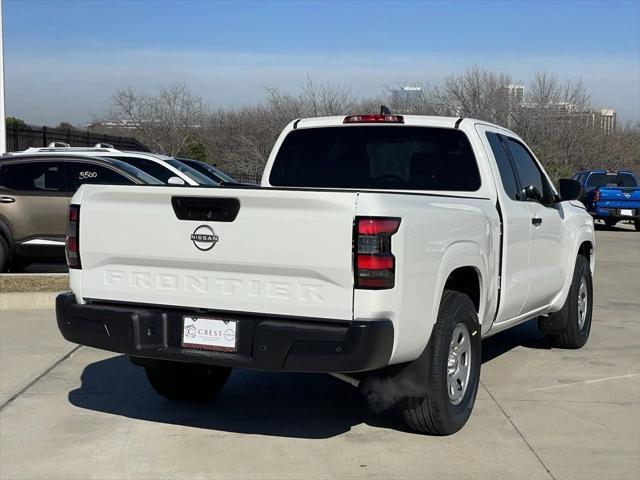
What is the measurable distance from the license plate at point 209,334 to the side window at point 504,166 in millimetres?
2592

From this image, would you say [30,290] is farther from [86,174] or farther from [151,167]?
[151,167]

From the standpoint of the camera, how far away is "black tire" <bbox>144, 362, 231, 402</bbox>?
19.5ft

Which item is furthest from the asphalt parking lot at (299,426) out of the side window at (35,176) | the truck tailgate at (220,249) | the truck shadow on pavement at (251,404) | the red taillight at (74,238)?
the side window at (35,176)

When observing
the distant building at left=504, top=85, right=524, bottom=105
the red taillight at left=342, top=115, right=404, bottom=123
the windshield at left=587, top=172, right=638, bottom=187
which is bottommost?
the windshield at left=587, top=172, right=638, bottom=187

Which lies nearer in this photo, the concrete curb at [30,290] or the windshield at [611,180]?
the concrete curb at [30,290]

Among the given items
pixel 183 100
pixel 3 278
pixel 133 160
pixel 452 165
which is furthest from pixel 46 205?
pixel 183 100

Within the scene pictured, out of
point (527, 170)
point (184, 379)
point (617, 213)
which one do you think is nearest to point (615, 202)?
point (617, 213)

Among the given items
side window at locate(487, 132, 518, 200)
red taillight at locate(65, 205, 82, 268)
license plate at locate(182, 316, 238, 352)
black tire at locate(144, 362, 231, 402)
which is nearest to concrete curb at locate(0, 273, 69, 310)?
black tire at locate(144, 362, 231, 402)

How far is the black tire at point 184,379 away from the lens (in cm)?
594

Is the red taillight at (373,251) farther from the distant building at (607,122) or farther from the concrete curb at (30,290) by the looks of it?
the distant building at (607,122)

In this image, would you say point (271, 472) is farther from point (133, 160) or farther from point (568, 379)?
point (133, 160)

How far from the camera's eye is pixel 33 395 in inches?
246

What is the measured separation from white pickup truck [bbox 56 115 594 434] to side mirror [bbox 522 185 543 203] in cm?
27

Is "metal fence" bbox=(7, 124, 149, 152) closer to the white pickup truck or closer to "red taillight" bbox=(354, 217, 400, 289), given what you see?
the white pickup truck
